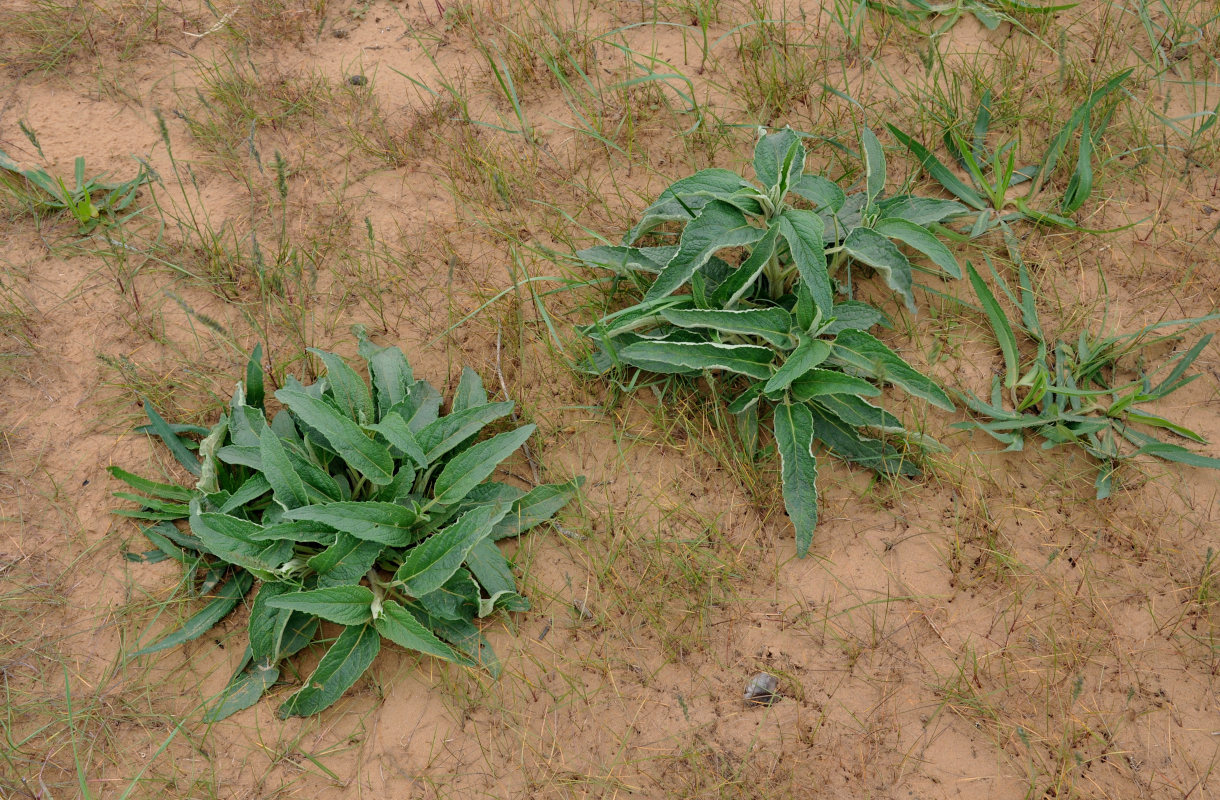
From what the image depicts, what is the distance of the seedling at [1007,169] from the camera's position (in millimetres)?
2766

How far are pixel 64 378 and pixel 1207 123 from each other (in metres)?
3.72

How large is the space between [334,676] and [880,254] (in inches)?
70.9

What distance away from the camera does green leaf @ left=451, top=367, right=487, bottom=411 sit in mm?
2494

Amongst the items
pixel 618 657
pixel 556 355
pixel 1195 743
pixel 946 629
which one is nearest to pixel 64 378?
pixel 556 355

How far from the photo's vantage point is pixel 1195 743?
202cm

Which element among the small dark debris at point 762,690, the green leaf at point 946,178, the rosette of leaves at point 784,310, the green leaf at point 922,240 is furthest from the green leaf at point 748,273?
the small dark debris at point 762,690

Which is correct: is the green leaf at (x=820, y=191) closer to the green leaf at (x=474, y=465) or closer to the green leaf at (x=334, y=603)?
the green leaf at (x=474, y=465)

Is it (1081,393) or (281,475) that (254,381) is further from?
(1081,393)

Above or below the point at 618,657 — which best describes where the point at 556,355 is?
above

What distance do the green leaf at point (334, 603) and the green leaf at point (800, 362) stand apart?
112 cm

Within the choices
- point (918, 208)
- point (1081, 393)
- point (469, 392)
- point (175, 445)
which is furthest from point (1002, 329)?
point (175, 445)

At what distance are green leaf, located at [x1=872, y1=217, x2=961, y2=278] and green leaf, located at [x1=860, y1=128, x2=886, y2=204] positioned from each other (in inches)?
3.8

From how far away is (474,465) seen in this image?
2326 millimetres

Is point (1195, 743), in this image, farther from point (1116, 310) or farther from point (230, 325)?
point (230, 325)
